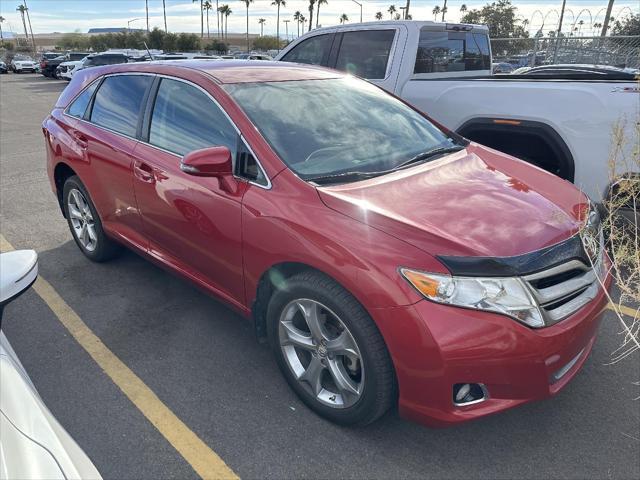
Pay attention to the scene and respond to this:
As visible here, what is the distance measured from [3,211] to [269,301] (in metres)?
4.77

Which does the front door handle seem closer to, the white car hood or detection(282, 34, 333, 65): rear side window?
the white car hood

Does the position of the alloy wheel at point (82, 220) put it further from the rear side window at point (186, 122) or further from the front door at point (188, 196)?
the rear side window at point (186, 122)

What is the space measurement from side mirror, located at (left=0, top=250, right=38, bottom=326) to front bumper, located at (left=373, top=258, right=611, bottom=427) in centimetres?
154

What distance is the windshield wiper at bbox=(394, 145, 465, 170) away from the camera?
3020mm

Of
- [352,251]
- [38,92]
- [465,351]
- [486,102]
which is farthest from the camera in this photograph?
[38,92]

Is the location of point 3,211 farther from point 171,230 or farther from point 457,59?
point 457,59

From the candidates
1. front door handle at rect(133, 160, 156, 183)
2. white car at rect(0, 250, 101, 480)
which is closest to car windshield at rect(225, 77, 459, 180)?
front door handle at rect(133, 160, 156, 183)

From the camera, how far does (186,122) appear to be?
3.25 metres

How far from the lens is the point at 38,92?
23.5 m

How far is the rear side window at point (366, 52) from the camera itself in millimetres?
5574

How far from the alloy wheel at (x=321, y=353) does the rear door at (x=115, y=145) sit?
1.60m

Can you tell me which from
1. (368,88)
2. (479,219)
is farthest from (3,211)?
(479,219)

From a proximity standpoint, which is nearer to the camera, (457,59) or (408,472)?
(408,472)

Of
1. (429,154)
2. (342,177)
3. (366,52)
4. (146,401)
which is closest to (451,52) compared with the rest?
(366,52)
